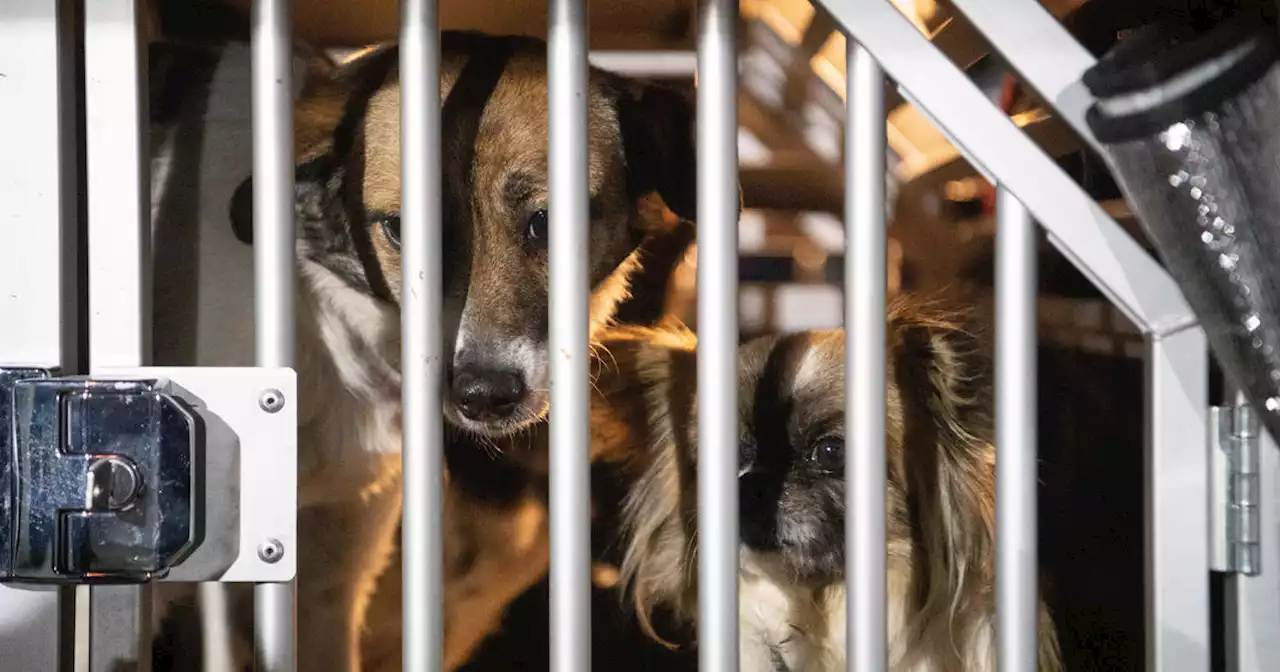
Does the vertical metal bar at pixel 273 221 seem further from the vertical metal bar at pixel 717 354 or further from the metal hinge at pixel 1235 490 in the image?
the metal hinge at pixel 1235 490

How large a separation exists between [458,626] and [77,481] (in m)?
0.42

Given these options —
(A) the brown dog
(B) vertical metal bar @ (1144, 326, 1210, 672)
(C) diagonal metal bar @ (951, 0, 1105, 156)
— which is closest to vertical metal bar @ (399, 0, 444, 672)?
(A) the brown dog

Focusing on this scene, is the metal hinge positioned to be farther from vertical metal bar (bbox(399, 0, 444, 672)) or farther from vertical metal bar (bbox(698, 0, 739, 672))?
vertical metal bar (bbox(399, 0, 444, 672))

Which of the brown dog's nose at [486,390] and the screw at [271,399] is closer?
the screw at [271,399]

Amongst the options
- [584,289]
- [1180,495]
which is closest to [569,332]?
[584,289]

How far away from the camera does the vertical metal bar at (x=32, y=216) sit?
0.59 m

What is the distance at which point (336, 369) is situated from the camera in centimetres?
91

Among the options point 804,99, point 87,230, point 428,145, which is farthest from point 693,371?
point 87,230

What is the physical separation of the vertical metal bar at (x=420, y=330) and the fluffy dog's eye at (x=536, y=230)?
31cm

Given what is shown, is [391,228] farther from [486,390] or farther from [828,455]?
[828,455]

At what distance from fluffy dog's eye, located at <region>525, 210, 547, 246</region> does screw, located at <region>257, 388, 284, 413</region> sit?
36 cm

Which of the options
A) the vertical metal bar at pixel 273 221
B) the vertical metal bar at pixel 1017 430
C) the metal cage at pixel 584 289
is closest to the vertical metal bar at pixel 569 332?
the metal cage at pixel 584 289

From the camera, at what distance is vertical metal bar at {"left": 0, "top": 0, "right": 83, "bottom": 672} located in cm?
59

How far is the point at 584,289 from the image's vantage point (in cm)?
62
